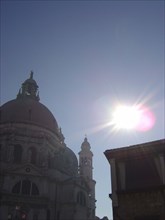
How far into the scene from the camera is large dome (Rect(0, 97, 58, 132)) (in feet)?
153

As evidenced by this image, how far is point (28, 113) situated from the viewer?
47562mm

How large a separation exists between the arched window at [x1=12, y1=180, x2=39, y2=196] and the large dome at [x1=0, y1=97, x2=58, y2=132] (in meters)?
10.4

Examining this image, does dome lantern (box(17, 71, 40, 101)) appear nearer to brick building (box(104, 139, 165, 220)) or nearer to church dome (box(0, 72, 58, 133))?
church dome (box(0, 72, 58, 133))

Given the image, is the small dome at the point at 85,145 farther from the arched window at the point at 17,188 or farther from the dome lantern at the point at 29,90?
the arched window at the point at 17,188

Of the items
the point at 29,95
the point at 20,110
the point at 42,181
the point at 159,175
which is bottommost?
the point at 159,175

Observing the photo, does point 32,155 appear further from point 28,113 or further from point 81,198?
point 81,198

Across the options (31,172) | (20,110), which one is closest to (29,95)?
(20,110)

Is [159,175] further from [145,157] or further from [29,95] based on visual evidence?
[29,95]

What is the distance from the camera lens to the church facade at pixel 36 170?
37.4 meters

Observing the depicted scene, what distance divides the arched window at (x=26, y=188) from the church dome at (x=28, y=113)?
408 inches

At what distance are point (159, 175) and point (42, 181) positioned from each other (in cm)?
2719

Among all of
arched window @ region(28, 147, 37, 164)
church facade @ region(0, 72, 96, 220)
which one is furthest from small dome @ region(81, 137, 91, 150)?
arched window @ region(28, 147, 37, 164)

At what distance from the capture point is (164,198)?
14875 mm

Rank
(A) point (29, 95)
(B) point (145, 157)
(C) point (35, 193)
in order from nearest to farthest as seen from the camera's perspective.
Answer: (B) point (145, 157) < (C) point (35, 193) < (A) point (29, 95)
